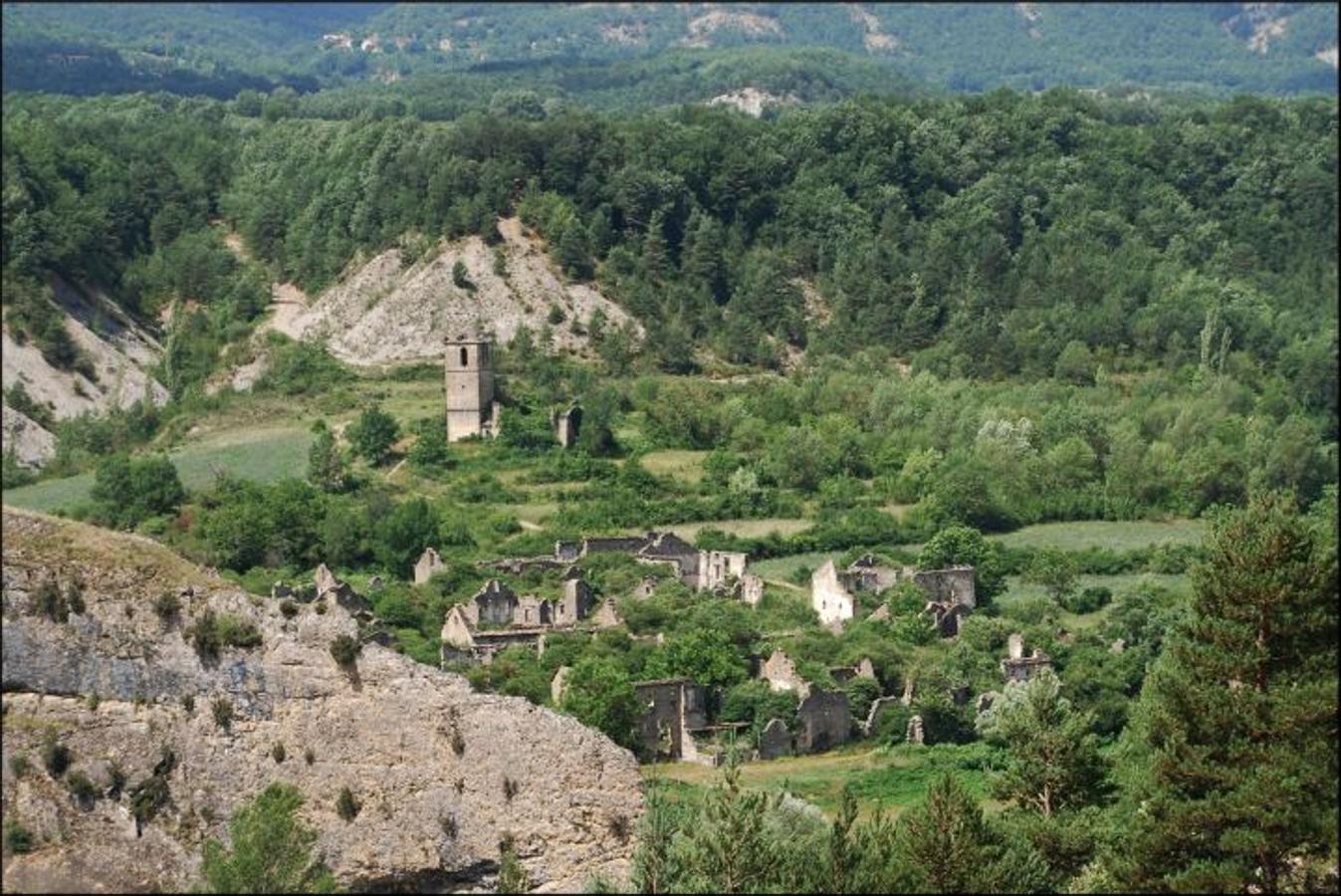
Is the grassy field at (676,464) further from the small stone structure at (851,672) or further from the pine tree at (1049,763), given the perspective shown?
the pine tree at (1049,763)

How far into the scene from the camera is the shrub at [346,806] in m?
21.9

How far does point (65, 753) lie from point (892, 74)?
14796cm

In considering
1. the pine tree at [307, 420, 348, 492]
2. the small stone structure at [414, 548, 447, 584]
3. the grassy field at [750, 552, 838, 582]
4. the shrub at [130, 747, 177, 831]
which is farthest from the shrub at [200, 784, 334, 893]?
the pine tree at [307, 420, 348, 492]

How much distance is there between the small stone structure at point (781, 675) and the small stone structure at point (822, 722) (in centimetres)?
46

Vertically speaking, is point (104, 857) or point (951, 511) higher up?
point (104, 857)

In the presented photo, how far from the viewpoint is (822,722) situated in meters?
45.7

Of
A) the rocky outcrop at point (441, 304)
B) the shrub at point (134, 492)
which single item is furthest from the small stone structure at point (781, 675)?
the rocky outcrop at point (441, 304)

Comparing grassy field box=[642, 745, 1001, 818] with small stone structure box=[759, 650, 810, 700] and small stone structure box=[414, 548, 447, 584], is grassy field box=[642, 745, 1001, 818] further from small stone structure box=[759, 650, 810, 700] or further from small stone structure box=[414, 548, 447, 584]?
small stone structure box=[414, 548, 447, 584]

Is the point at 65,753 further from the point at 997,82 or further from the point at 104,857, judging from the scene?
the point at 997,82

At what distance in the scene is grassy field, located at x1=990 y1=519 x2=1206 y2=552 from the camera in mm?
61031

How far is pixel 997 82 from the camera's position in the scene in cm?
19238

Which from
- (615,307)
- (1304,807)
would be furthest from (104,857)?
(615,307)

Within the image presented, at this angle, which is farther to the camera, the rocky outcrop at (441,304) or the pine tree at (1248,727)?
the rocky outcrop at (441,304)

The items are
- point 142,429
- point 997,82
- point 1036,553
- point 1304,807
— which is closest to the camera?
point 1304,807
